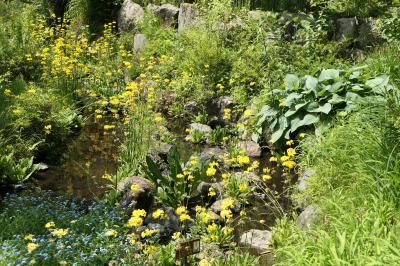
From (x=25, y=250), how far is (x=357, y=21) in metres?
7.42

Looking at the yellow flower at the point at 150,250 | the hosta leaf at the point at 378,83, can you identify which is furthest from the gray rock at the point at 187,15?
the yellow flower at the point at 150,250

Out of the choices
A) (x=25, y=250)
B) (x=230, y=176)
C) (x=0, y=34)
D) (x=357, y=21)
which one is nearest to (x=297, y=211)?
(x=230, y=176)

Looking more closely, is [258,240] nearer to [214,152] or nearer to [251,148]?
[214,152]

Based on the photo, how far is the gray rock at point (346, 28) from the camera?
8.85 m

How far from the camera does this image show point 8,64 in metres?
8.73

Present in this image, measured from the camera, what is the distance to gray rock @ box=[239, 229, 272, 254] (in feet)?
14.9

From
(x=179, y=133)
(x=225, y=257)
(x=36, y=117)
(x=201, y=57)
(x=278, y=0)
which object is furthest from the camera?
(x=278, y=0)

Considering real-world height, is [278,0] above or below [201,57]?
above

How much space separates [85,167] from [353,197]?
3961 mm

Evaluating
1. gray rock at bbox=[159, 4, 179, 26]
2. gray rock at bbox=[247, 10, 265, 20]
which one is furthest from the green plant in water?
gray rock at bbox=[159, 4, 179, 26]

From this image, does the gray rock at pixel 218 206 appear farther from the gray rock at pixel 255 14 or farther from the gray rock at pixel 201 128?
the gray rock at pixel 255 14

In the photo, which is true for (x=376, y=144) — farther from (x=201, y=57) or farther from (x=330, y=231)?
(x=201, y=57)

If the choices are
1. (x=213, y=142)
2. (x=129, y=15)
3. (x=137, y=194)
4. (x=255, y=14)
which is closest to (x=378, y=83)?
(x=213, y=142)

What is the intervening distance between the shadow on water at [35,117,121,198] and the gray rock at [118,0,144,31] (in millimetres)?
4857
